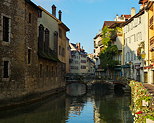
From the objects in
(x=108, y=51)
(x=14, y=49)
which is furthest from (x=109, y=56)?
(x=14, y=49)

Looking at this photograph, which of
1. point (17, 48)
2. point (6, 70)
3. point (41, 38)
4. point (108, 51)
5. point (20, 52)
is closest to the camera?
point (6, 70)

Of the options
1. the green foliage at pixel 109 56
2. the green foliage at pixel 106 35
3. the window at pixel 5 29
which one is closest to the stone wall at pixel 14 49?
the window at pixel 5 29

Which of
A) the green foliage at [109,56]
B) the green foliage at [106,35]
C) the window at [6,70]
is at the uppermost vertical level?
the green foliage at [106,35]

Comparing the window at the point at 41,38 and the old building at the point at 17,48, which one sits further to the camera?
the window at the point at 41,38

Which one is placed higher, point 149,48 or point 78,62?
point 78,62

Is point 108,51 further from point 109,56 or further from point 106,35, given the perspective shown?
point 106,35

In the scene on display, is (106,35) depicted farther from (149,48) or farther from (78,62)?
(78,62)

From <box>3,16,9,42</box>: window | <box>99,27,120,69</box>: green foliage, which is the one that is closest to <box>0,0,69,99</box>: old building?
<box>3,16,9,42</box>: window

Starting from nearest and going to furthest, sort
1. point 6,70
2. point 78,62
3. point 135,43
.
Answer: point 6,70 → point 135,43 → point 78,62

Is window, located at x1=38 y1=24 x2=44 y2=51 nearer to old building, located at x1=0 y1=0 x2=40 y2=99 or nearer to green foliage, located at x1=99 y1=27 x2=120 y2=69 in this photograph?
old building, located at x1=0 y1=0 x2=40 y2=99

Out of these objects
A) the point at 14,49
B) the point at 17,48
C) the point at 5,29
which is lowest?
the point at 14,49

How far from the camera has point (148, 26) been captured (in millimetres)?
31344

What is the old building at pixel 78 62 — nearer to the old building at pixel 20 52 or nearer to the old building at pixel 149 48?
the old building at pixel 149 48

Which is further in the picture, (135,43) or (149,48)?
(135,43)
